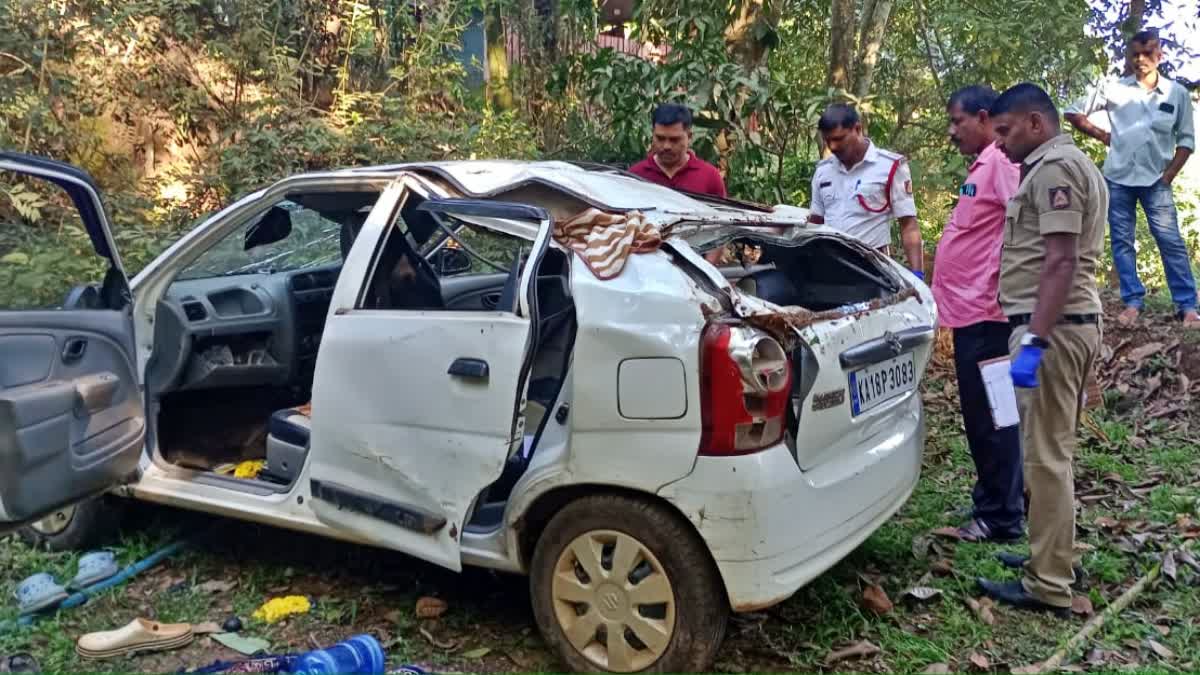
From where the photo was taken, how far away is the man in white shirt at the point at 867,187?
466 centimetres

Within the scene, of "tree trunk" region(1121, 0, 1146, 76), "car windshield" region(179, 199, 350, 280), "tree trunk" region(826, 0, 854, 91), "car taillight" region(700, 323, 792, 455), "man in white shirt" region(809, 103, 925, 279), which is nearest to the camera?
"car taillight" region(700, 323, 792, 455)

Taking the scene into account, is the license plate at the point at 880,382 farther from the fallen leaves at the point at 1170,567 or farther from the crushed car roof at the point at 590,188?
the fallen leaves at the point at 1170,567

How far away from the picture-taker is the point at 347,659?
2926mm

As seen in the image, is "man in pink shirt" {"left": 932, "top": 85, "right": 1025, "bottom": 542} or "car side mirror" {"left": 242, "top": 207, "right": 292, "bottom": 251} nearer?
"man in pink shirt" {"left": 932, "top": 85, "right": 1025, "bottom": 542}

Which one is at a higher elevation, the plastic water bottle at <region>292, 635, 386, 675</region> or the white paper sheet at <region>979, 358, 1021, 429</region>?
the white paper sheet at <region>979, 358, 1021, 429</region>

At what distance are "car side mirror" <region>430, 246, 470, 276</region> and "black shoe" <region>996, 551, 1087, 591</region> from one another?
273 cm

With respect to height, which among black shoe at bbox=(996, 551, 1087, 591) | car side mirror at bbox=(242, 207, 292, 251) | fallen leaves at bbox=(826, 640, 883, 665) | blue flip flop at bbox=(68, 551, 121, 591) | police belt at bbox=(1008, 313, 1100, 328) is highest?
car side mirror at bbox=(242, 207, 292, 251)

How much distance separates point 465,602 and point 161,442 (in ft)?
4.81

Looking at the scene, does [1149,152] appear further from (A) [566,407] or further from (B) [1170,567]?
(A) [566,407]

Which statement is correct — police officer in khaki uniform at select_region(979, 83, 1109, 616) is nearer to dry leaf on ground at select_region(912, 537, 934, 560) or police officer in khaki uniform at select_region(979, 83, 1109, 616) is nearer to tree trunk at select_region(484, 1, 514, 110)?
dry leaf on ground at select_region(912, 537, 934, 560)

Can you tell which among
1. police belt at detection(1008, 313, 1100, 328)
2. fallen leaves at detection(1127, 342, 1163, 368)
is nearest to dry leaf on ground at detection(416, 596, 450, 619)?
police belt at detection(1008, 313, 1100, 328)

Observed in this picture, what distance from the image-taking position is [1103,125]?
6.70 m

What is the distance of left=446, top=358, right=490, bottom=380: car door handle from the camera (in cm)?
Answer: 290

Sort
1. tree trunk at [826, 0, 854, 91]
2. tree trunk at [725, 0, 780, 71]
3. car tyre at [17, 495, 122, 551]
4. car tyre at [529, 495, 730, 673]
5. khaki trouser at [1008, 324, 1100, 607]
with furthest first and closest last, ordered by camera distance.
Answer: tree trunk at [826, 0, 854, 91], tree trunk at [725, 0, 780, 71], car tyre at [17, 495, 122, 551], khaki trouser at [1008, 324, 1100, 607], car tyre at [529, 495, 730, 673]
